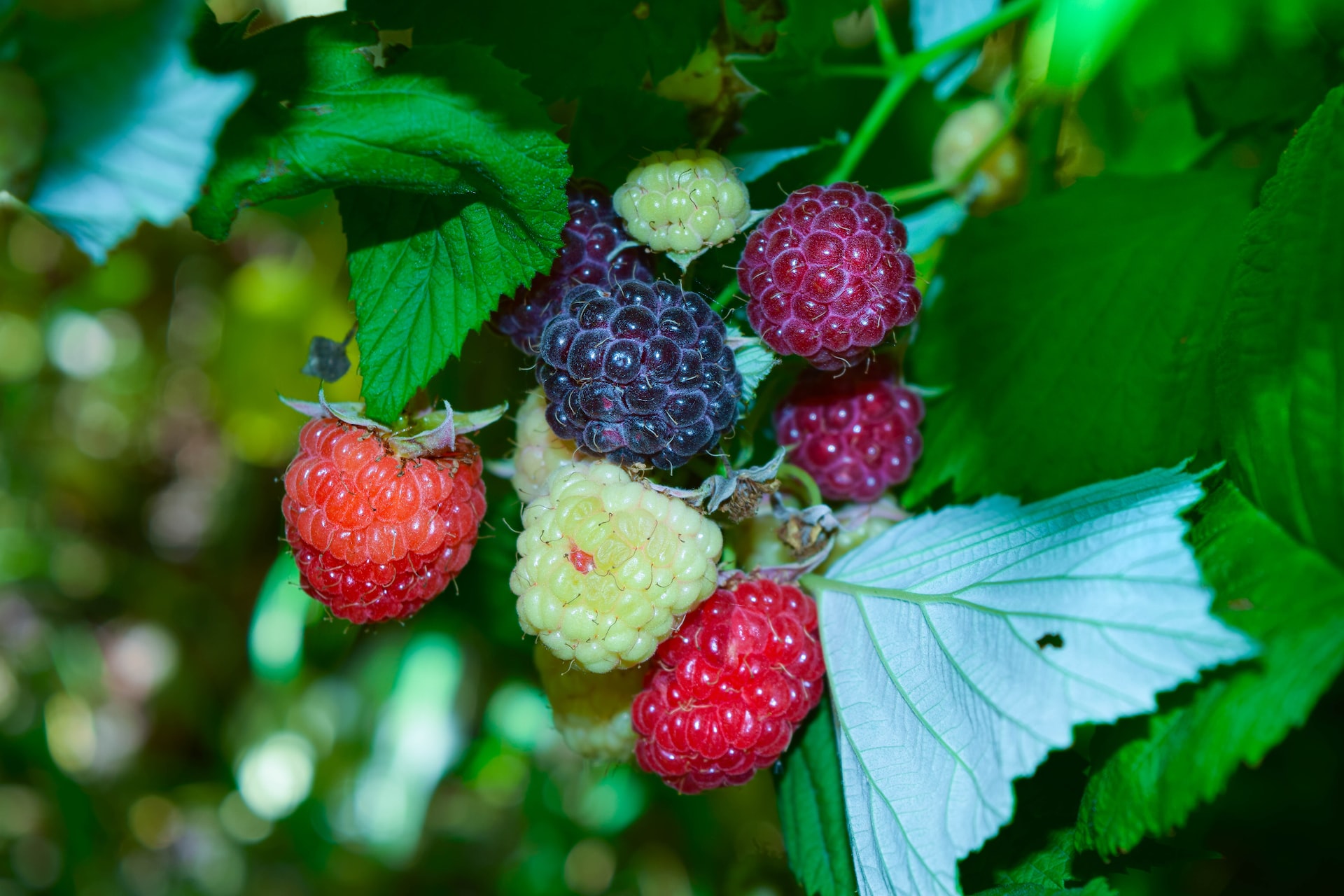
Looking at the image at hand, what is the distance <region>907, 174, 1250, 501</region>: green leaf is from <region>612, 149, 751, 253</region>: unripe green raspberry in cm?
34

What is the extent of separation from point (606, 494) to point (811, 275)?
0.23 metres

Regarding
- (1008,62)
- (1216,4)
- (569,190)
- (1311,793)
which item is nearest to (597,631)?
(569,190)

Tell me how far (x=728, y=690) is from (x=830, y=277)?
1.12 feet

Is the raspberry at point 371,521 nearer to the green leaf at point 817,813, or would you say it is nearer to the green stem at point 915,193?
the green leaf at point 817,813

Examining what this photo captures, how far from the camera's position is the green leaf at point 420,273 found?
2.35 feet

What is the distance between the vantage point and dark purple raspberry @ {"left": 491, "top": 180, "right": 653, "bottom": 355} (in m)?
0.77

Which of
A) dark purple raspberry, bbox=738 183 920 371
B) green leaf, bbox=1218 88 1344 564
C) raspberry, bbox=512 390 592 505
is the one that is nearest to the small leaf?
dark purple raspberry, bbox=738 183 920 371

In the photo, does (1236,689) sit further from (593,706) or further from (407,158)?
(407,158)

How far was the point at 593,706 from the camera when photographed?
0.88 m

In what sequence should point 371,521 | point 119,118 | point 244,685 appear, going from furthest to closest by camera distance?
point 244,685, point 371,521, point 119,118

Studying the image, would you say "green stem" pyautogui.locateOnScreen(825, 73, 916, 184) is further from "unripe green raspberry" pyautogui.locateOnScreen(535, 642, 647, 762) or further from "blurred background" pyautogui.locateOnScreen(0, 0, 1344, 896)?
"unripe green raspberry" pyautogui.locateOnScreen(535, 642, 647, 762)

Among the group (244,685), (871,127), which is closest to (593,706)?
(871,127)

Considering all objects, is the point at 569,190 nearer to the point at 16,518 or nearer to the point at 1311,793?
the point at 1311,793

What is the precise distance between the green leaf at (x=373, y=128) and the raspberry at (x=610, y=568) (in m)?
0.21
